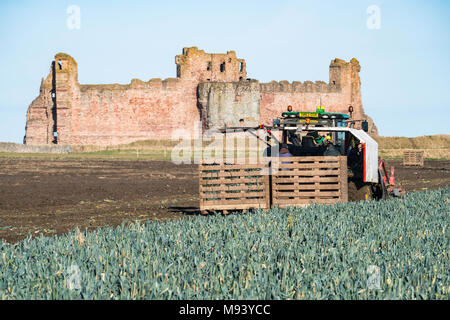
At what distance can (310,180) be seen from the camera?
13.6m

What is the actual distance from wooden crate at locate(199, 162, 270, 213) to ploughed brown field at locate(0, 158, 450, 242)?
1390 mm

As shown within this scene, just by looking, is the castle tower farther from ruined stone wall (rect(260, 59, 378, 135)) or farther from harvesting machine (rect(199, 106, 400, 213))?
harvesting machine (rect(199, 106, 400, 213))

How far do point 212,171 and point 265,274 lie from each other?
801cm

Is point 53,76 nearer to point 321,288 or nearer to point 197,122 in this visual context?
point 197,122

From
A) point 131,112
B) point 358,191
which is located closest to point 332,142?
point 358,191

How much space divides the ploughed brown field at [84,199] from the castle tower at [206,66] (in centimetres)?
3322

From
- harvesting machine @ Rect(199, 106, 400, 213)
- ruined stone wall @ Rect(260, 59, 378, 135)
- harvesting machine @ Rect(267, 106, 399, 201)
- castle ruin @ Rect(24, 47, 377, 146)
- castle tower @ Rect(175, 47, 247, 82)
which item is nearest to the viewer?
harvesting machine @ Rect(199, 106, 400, 213)

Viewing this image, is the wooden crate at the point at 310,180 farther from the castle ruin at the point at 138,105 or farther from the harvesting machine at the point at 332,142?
the castle ruin at the point at 138,105

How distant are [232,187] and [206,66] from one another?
172 feet

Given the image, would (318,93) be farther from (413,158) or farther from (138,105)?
(413,158)

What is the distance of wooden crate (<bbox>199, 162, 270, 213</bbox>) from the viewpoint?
13516mm

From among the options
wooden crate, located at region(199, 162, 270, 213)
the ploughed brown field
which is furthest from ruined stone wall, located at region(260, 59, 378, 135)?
wooden crate, located at region(199, 162, 270, 213)

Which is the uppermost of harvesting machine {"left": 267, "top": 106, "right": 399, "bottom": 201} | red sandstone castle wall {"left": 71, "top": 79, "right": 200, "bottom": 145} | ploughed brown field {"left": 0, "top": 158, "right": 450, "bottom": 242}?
red sandstone castle wall {"left": 71, "top": 79, "right": 200, "bottom": 145}
